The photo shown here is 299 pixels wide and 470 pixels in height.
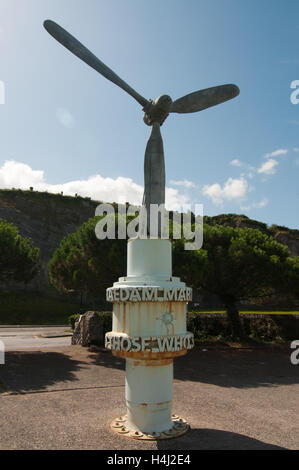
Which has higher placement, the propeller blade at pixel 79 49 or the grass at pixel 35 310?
the propeller blade at pixel 79 49

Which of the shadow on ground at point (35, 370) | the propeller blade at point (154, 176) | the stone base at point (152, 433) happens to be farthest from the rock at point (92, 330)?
the propeller blade at point (154, 176)

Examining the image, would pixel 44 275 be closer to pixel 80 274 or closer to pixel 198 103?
pixel 80 274

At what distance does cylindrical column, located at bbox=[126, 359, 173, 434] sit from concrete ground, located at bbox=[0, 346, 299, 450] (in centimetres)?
34

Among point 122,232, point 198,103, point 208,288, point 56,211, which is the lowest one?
point 208,288

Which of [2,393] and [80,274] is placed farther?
[80,274]

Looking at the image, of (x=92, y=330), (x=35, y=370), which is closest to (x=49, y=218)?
(x=92, y=330)

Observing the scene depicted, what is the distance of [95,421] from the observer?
721 cm

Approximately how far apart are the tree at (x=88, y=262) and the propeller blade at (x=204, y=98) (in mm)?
9514

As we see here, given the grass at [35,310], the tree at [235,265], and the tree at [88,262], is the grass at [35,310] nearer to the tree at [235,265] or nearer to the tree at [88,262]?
the tree at [235,265]

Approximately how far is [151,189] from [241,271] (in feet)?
43.5

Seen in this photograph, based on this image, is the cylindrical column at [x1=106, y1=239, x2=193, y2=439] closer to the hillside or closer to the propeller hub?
the propeller hub

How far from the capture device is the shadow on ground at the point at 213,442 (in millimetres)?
5969

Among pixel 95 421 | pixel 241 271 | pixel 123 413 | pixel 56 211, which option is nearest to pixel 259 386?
pixel 123 413

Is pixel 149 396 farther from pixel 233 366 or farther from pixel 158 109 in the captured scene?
pixel 233 366
